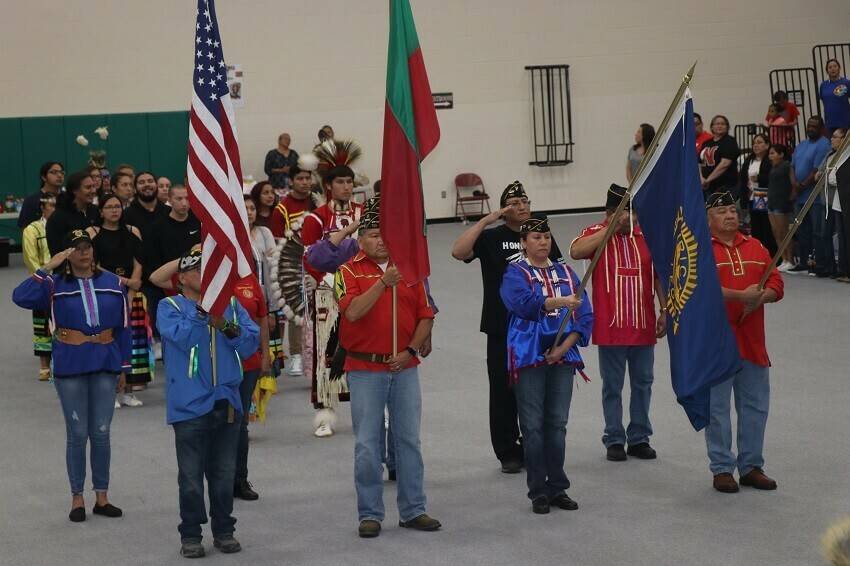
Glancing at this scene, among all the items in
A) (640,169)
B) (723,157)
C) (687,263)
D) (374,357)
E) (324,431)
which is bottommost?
(324,431)

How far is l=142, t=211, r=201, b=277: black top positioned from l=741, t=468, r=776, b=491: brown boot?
15.9ft

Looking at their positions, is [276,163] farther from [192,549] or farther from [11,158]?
[192,549]

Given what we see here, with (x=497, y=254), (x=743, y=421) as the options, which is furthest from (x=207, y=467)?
(x=743, y=421)

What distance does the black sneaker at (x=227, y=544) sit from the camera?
5852 mm

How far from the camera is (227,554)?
585cm

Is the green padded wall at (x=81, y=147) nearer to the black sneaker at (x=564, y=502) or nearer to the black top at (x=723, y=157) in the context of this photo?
the black top at (x=723, y=157)

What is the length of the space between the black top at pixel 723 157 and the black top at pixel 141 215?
314 inches

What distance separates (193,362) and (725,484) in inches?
112

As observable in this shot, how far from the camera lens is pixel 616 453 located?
287 inches

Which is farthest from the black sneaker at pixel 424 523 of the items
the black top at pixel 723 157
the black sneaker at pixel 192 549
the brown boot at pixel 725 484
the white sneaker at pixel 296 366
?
the black top at pixel 723 157

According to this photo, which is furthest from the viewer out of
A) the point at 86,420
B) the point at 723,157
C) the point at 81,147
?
the point at 81,147

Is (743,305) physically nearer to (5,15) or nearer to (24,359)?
(24,359)

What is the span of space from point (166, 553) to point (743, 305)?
3.21 m

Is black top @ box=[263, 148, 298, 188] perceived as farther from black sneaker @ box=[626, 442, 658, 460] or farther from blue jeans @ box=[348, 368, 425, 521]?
blue jeans @ box=[348, 368, 425, 521]
